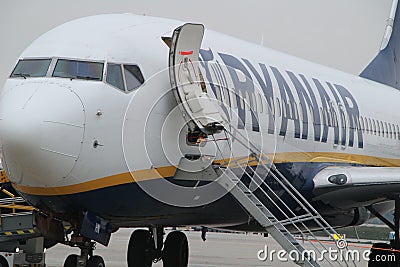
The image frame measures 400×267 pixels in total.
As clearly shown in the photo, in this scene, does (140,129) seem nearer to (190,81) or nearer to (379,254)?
(190,81)

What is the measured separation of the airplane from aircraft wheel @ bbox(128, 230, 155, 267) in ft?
6.79

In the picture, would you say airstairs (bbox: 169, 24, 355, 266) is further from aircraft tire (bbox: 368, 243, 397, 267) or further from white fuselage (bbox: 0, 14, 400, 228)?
aircraft tire (bbox: 368, 243, 397, 267)

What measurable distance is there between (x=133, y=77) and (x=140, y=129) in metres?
0.85

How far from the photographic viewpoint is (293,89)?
18.3 metres

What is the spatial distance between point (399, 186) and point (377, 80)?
28.8 feet

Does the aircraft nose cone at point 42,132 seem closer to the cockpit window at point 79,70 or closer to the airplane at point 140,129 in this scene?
the airplane at point 140,129

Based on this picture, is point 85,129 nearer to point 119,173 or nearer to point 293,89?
point 119,173

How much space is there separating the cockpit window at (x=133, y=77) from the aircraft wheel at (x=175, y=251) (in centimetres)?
619

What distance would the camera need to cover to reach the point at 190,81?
45.5 ft

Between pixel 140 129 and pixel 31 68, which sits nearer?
pixel 140 129

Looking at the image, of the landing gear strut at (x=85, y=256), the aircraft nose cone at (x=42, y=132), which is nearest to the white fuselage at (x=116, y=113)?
the aircraft nose cone at (x=42, y=132)

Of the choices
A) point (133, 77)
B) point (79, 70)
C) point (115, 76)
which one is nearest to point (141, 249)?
point (133, 77)

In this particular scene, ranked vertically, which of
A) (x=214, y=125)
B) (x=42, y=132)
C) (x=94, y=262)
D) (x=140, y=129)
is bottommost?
(x=94, y=262)

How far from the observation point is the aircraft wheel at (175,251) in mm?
18948
